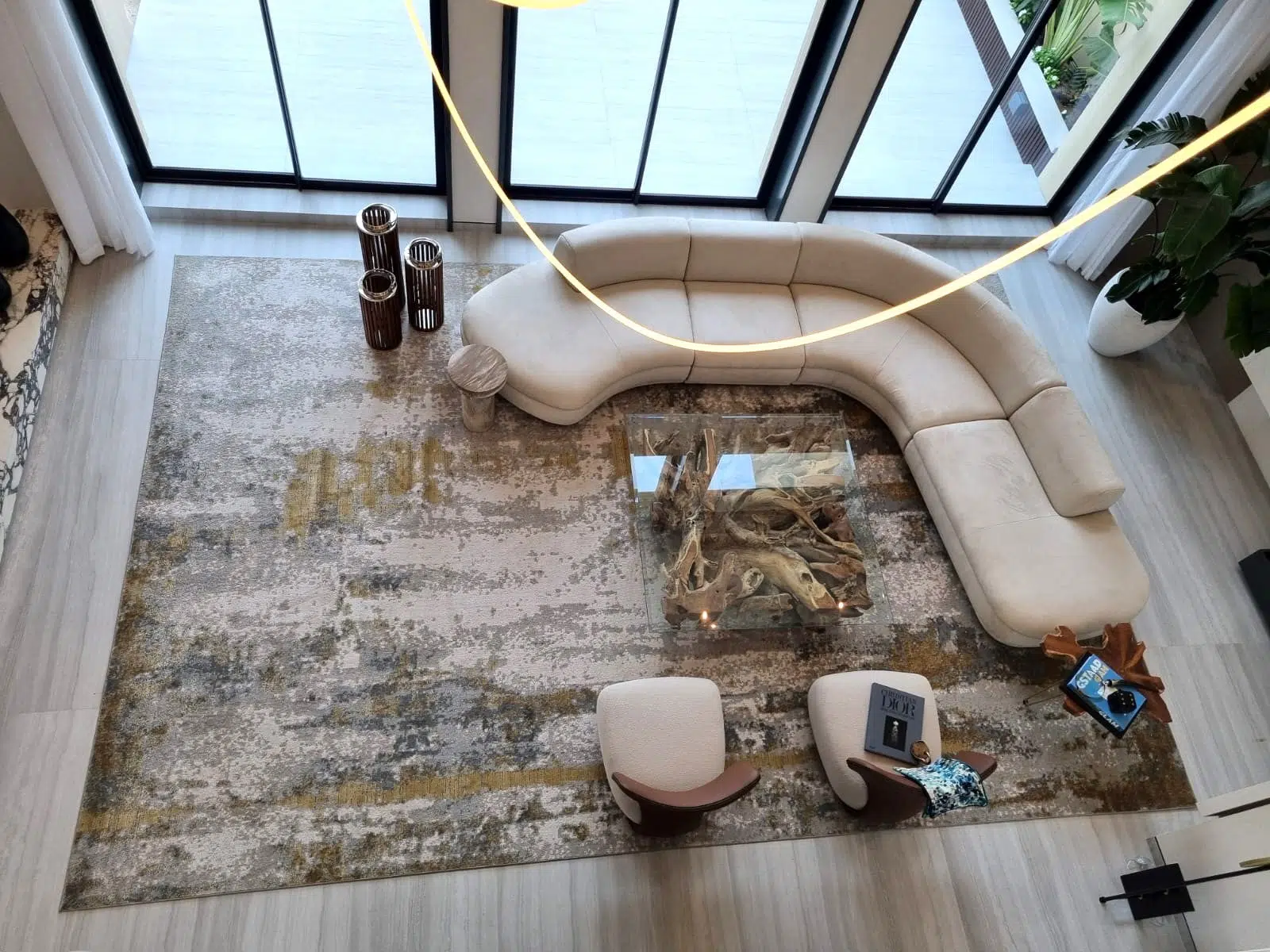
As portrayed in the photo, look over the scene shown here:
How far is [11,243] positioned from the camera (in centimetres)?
466

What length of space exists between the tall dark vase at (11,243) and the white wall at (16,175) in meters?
0.25

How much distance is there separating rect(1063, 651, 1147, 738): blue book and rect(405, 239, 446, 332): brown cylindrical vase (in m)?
3.60

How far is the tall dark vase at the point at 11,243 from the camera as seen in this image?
460 cm

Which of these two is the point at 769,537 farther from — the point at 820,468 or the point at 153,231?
the point at 153,231

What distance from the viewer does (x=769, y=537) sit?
435cm

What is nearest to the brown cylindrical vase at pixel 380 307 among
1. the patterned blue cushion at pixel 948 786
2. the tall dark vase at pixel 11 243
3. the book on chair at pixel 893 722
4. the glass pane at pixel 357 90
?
the glass pane at pixel 357 90

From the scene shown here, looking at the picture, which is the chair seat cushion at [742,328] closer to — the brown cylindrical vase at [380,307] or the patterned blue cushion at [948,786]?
the brown cylindrical vase at [380,307]

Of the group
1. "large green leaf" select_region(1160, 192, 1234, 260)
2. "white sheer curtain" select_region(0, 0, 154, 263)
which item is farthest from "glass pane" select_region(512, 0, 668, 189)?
"large green leaf" select_region(1160, 192, 1234, 260)

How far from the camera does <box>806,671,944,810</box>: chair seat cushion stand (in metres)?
3.98

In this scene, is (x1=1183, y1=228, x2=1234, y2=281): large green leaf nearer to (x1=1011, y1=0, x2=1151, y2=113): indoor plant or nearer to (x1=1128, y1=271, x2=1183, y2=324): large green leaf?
(x1=1128, y1=271, x2=1183, y2=324): large green leaf

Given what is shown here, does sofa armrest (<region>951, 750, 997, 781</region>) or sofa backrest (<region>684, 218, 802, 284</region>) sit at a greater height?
sofa backrest (<region>684, 218, 802, 284</region>)

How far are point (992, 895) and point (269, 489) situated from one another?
3806 mm

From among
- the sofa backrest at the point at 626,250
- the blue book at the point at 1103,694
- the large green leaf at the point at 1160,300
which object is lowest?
the blue book at the point at 1103,694

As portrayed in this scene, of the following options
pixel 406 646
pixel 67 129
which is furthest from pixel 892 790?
pixel 67 129
